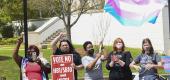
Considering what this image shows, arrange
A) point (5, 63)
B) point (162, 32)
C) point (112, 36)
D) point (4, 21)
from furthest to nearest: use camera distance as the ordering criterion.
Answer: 1. point (4, 21)
2. point (112, 36)
3. point (162, 32)
4. point (5, 63)

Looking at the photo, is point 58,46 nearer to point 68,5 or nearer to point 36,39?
point 68,5

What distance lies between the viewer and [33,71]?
9711mm

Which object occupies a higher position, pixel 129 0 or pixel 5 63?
pixel 129 0

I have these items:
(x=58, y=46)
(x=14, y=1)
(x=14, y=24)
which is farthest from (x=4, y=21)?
(x=58, y=46)

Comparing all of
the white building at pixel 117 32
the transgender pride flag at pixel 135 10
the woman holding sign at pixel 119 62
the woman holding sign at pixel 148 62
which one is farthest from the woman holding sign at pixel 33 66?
the white building at pixel 117 32

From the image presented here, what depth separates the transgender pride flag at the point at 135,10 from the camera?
9.23 m

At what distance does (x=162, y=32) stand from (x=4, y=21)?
58.8 ft

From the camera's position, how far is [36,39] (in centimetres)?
4044

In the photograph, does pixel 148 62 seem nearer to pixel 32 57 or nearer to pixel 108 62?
pixel 108 62

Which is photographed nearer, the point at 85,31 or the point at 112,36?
the point at 112,36

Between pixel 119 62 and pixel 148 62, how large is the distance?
0.51 meters

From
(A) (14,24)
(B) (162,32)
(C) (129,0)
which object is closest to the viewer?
(C) (129,0)

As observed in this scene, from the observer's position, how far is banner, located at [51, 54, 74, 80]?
32.1 ft

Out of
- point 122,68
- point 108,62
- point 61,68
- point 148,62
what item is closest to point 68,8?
point 61,68
